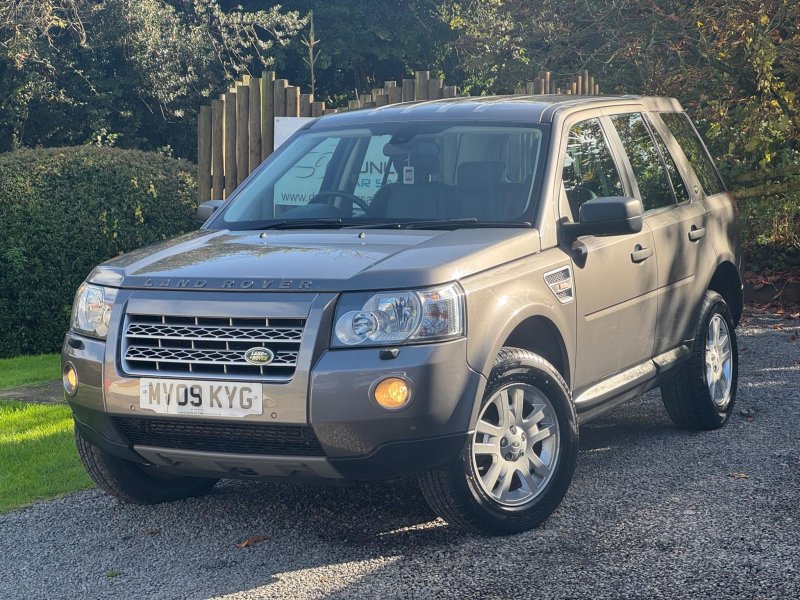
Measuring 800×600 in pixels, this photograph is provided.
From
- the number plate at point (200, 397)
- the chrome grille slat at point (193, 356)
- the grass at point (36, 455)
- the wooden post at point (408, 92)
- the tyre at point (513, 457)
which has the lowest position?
the grass at point (36, 455)

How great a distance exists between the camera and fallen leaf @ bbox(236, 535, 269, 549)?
5.35 metres

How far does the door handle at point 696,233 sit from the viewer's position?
23.4 ft

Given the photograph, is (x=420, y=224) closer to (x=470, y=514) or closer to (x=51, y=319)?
(x=470, y=514)

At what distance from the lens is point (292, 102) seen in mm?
10781

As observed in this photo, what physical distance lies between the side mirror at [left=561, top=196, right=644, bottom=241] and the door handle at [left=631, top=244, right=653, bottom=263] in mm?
550

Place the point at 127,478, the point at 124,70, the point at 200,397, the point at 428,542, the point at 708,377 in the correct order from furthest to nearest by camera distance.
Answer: the point at 124,70
the point at 708,377
the point at 127,478
the point at 428,542
the point at 200,397

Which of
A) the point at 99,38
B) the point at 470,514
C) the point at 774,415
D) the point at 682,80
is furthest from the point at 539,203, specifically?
the point at 99,38

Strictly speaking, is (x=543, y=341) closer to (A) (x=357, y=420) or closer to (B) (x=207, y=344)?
(A) (x=357, y=420)

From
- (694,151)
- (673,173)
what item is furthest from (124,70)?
(673,173)

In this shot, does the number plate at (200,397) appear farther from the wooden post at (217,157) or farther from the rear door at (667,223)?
the wooden post at (217,157)

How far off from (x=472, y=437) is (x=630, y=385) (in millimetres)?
1590

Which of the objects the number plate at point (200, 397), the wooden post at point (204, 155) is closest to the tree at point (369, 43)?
the wooden post at point (204, 155)

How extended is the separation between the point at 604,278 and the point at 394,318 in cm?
163

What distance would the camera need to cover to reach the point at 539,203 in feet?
19.0
